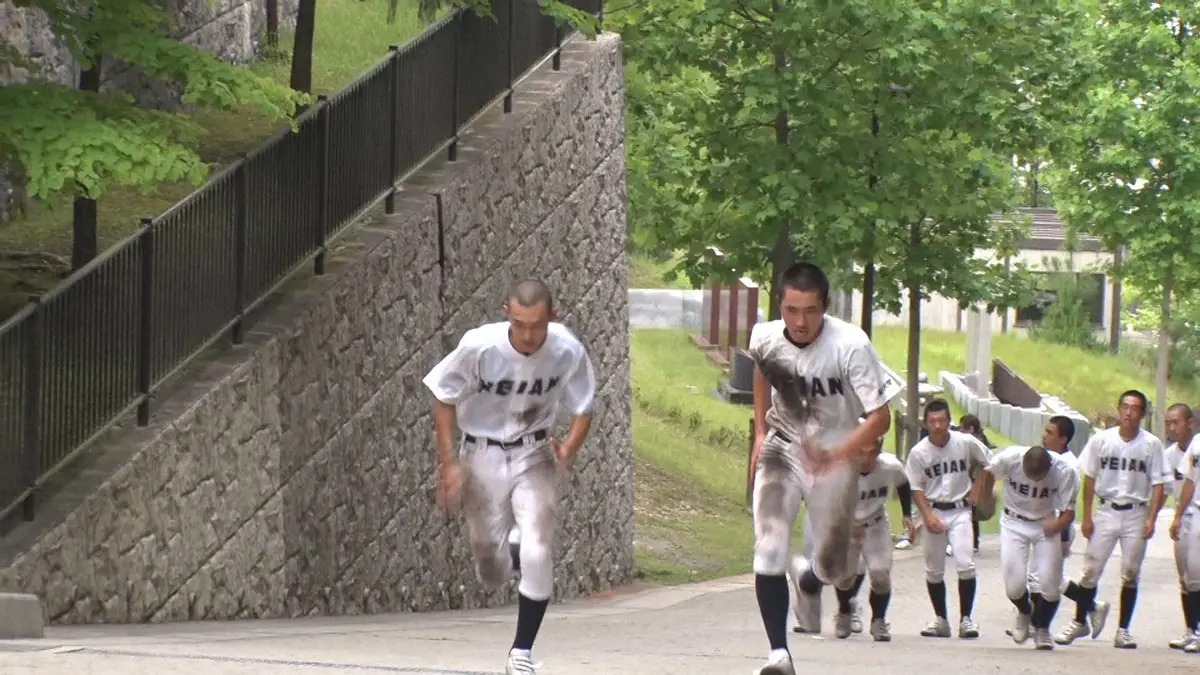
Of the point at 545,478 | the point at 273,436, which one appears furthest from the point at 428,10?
the point at 545,478

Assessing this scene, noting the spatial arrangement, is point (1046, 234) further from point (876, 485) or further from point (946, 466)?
point (876, 485)

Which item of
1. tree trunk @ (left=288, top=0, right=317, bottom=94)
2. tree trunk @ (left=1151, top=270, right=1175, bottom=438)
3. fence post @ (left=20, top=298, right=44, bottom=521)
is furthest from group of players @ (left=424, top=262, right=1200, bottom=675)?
tree trunk @ (left=1151, top=270, right=1175, bottom=438)

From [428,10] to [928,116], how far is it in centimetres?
959

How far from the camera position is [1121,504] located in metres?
16.6

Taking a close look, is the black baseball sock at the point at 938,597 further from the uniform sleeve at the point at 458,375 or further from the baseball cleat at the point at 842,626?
the uniform sleeve at the point at 458,375

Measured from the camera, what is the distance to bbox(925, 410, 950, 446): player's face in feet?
52.7

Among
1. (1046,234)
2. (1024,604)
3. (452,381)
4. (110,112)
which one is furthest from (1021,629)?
(1046,234)

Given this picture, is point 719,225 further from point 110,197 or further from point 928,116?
point 110,197

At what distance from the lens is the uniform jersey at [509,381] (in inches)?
383

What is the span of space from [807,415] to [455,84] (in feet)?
Result: 32.5

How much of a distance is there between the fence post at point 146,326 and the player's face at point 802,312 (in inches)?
196

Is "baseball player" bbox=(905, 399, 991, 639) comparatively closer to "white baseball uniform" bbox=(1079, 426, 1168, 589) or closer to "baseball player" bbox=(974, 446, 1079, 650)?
"baseball player" bbox=(974, 446, 1079, 650)

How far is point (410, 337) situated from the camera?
56.6 feet

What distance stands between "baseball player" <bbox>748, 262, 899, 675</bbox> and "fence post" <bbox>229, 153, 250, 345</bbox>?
5545 mm
